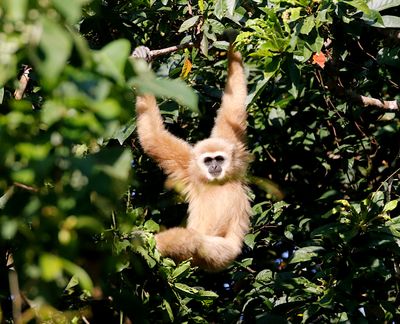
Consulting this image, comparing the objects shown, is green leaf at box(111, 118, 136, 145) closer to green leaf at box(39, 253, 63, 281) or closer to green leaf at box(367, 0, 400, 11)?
green leaf at box(367, 0, 400, 11)

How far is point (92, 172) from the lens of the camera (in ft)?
6.15

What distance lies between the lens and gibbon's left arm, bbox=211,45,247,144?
662cm

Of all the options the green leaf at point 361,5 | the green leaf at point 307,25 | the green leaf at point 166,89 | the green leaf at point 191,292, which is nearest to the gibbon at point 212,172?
the green leaf at point 191,292

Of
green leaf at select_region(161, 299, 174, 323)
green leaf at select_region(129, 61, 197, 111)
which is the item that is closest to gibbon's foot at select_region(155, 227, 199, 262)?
green leaf at select_region(161, 299, 174, 323)

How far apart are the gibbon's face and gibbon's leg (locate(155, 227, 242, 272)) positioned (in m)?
0.77

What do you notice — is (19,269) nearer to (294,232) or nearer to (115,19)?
(115,19)

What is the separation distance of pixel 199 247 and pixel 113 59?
4564mm

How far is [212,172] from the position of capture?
24.3 ft

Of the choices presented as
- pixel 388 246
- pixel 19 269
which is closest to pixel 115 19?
pixel 388 246

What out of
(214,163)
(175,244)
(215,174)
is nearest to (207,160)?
(214,163)

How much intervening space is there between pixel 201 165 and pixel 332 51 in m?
2.04

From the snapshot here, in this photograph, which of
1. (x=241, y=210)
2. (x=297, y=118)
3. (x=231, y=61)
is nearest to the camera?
(x=231, y=61)

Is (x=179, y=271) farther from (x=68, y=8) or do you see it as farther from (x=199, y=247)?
(x=68, y=8)

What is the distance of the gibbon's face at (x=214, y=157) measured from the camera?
7145 millimetres
